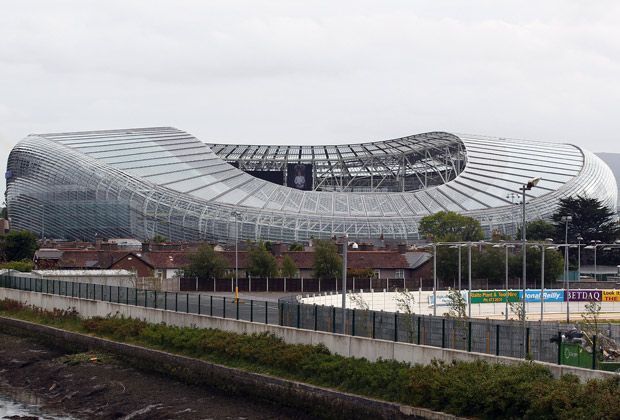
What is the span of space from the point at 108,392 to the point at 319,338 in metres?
9.54

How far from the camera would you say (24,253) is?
120500 mm

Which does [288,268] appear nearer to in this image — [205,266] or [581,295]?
[205,266]

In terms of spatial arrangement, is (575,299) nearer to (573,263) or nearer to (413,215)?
(573,263)

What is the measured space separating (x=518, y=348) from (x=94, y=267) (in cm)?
7722

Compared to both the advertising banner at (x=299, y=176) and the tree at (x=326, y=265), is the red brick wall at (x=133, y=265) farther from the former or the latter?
the advertising banner at (x=299, y=176)

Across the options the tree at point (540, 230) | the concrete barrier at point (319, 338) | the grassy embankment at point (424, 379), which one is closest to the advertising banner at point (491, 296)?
the concrete barrier at point (319, 338)

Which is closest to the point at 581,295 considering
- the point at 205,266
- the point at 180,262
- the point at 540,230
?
the point at 205,266

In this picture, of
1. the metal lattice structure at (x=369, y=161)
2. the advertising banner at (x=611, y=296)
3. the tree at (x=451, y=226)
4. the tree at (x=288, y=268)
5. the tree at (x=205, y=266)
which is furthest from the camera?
the metal lattice structure at (x=369, y=161)

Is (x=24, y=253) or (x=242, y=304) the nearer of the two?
(x=242, y=304)

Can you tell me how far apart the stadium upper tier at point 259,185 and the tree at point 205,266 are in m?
50.2

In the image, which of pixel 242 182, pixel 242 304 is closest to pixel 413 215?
pixel 242 182

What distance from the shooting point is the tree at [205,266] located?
100 metres

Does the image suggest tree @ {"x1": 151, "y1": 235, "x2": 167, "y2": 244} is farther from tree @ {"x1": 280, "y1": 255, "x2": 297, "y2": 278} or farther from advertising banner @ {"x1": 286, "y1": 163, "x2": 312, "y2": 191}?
tree @ {"x1": 280, "y1": 255, "x2": 297, "y2": 278}

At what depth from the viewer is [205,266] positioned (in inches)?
3949
